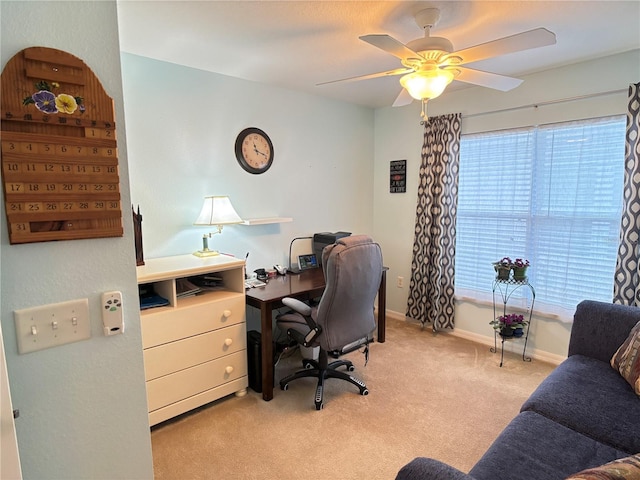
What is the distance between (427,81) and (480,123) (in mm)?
1681

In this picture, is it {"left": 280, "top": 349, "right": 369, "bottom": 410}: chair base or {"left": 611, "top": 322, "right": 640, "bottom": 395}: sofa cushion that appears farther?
{"left": 280, "top": 349, "right": 369, "bottom": 410}: chair base

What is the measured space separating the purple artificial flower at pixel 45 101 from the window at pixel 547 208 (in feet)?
10.7

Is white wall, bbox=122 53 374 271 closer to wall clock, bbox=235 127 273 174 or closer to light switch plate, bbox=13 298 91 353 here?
wall clock, bbox=235 127 273 174

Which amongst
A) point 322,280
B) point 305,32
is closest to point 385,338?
point 322,280

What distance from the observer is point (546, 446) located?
1.38 m

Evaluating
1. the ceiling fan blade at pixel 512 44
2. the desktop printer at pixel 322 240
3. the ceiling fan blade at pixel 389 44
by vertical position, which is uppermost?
the ceiling fan blade at pixel 389 44

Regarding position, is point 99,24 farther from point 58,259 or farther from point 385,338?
point 385,338

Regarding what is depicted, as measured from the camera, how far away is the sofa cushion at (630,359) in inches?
67.6

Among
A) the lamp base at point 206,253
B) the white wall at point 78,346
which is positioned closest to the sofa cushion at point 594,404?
the white wall at point 78,346

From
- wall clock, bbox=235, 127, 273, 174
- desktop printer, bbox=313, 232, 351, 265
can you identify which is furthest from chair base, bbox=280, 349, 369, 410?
wall clock, bbox=235, 127, 273, 174

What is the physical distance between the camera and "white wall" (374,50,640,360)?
2652 millimetres

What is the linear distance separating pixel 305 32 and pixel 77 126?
5.34 ft

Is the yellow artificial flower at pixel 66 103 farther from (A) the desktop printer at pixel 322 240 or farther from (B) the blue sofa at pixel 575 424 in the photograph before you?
(A) the desktop printer at pixel 322 240

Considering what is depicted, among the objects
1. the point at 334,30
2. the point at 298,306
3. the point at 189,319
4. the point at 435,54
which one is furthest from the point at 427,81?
the point at 189,319
